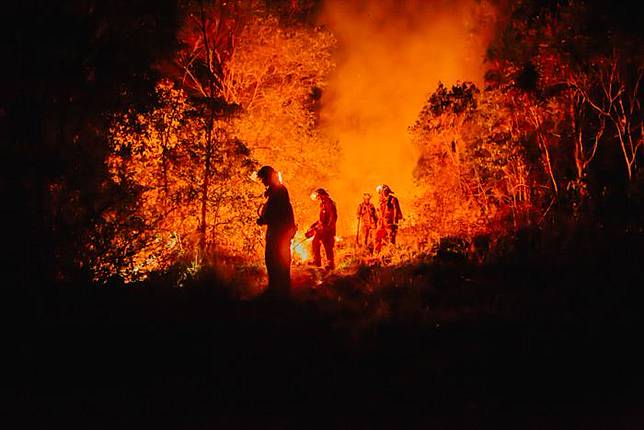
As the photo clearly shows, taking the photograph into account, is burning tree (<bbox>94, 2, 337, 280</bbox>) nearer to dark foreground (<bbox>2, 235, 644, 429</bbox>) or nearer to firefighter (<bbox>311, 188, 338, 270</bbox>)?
dark foreground (<bbox>2, 235, 644, 429</bbox>)

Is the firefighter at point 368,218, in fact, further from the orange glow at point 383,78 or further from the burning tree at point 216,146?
the orange glow at point 383,78

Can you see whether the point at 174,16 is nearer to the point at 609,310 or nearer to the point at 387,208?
the point at 387,208

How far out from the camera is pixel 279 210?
8.37m

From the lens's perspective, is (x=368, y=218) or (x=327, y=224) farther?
(x=368, y=218)

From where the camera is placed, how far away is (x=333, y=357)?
20.2 ft

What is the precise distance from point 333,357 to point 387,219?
7.83 m

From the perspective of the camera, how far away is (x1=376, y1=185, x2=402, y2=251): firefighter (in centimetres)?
1369

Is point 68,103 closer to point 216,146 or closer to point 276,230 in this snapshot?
point 216,146

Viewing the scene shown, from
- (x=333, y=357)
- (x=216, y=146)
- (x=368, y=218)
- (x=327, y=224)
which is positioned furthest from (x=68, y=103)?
(x=368, y=218)

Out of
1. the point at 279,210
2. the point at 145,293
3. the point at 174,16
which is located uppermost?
the point at 174,16

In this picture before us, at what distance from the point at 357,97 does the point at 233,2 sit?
25.9 feet

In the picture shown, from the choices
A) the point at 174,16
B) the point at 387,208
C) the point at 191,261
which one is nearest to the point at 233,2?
the point at 174,16

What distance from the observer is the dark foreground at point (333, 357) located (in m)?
4.96

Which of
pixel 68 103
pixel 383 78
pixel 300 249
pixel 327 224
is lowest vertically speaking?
pixel 300 249
